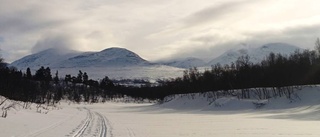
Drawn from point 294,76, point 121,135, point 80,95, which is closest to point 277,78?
point 294,76

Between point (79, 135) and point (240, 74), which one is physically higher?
point (240, 74)

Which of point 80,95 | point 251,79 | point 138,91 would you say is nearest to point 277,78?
point 251,79

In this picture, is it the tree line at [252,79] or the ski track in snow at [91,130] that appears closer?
the ski track in snow at [91,130]

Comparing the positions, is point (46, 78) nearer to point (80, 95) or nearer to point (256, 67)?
point (80, 95)

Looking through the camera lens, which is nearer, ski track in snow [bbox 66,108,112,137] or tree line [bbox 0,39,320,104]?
ski track in snow [bbox 66,108,112,137]

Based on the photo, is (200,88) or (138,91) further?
(138,91)

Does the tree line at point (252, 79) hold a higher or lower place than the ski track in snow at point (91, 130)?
higher

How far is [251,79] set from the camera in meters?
77.9

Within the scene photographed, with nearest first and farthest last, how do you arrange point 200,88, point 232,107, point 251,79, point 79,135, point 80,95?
point 79,135
point 232,107
point 251,79
point 200,88
point 80,95

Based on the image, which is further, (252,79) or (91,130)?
(252,79)

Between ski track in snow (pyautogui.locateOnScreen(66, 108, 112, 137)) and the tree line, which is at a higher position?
the tree line

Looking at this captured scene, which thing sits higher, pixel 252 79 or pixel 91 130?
pixel 252 79

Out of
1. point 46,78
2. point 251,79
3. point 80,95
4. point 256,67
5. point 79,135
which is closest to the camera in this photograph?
point 79,135

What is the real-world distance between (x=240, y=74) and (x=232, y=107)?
29.9 meters
